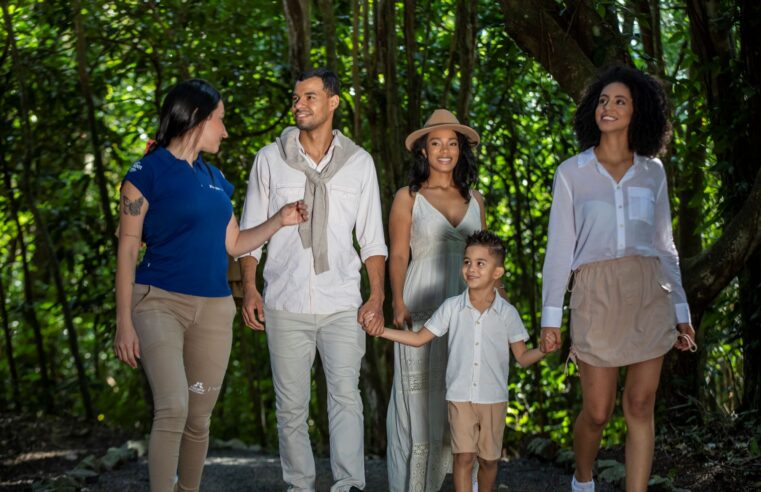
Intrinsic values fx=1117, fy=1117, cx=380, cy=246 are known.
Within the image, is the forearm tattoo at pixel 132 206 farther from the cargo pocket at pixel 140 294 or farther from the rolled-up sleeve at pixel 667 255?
the rolled-up sleeve at pixel 667 255

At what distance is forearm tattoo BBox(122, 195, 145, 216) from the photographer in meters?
4.44

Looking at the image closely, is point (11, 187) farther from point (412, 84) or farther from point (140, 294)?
point (140, 294)

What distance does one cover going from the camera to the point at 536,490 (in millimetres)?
6422

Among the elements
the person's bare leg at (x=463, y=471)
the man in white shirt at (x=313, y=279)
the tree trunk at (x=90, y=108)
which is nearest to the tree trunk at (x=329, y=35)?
the tree trunk at (x=90, y=108)

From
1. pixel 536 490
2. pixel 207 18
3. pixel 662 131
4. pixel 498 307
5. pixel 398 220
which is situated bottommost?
pixel 536 490

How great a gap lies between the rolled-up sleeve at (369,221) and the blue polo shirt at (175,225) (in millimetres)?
1106

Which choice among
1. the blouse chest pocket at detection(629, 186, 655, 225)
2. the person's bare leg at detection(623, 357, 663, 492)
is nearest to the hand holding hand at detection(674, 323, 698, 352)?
the person's bare leg at detection(623, 357, 663, 492)

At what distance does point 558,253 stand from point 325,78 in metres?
1.44

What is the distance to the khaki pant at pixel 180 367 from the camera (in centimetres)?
438

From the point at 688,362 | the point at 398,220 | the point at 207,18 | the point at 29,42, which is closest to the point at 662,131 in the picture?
the point at 398,220

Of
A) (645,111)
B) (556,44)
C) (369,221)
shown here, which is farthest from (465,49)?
(645,111)

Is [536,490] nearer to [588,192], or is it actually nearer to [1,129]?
[588,192]

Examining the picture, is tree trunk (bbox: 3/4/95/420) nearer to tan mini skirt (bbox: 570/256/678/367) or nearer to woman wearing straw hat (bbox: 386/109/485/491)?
woman wearing straw hat (bbox: 386/109/485/491)

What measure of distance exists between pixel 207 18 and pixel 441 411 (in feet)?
16.7
